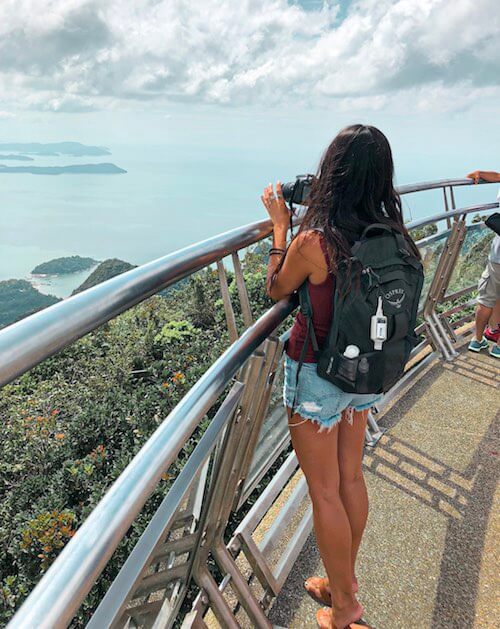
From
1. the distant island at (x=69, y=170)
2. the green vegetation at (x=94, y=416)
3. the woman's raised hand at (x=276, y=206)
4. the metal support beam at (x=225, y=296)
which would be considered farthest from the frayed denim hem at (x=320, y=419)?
the distant island at (x=69, y=170)

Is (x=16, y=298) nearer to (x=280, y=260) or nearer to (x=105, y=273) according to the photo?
(x=105, y=273)

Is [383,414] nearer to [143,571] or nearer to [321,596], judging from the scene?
[321,596]

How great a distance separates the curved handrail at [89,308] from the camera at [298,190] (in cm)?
39

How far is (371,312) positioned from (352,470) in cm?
64

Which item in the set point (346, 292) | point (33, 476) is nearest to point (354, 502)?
point (346, 292)

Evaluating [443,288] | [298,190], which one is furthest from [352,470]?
[443,288]

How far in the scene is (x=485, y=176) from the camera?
167 inches

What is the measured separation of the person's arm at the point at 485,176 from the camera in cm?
421

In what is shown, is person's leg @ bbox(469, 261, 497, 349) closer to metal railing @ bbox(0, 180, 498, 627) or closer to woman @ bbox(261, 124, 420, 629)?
metal railing @ bbox(0, 180, 498, 627)

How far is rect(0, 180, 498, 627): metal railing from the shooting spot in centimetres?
75

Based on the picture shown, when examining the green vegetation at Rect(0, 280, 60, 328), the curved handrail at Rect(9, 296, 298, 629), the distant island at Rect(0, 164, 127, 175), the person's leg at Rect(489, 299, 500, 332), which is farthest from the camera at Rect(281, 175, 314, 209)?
the distant island at Rect(0, 164, 127, 175)

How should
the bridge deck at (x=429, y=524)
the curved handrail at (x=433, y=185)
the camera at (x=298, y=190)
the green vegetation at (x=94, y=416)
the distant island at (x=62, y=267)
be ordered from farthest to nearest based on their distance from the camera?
the distant island at (x=62, y=267), the curved handrail at (x=433, y=185), the green vegetation at (x=94, y=416), the bridge deck at (x=429, y=524), the camera at (x=298, y=190)

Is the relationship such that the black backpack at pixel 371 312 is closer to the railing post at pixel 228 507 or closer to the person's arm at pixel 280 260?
the person's arm at pixel 280 260

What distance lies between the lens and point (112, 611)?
927 mm
